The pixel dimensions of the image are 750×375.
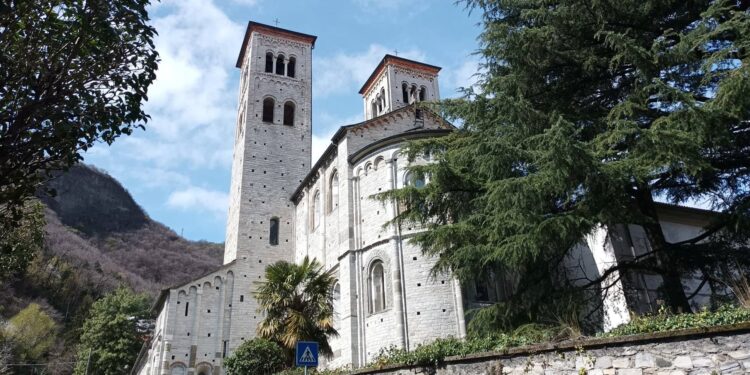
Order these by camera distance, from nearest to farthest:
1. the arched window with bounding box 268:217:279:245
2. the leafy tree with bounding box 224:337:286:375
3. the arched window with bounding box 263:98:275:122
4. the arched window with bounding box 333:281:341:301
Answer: the leafy tree with bounding box 224:337:286:375 → the arched window with bounding box 333:281:341:301 → the arched window with bounding box 268:217:279:245 → the arched window with bounding box 263:98:275:122

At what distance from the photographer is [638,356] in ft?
22.9

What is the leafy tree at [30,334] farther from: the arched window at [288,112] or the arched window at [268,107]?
the arched window at [288,112]

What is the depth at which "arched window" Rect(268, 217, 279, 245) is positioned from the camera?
2909 centimetres

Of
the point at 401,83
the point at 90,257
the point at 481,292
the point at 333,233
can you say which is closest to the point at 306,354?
the point at 481,292

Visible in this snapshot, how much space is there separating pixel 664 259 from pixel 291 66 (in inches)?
1155

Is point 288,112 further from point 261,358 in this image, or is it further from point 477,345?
point 477,345

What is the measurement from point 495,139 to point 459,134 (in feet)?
9.24

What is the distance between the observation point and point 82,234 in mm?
76375

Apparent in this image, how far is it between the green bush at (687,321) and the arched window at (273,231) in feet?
→ 76.4

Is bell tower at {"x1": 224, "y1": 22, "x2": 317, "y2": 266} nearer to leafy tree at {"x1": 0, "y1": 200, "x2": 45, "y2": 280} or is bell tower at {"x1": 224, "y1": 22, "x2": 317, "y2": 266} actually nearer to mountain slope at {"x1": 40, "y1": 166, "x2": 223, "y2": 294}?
leafy tree at {"x1": 0, "y1": 200, "x2": 45, "y2": 280}

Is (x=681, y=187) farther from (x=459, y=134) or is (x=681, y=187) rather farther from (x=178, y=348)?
(x=178, y=348)

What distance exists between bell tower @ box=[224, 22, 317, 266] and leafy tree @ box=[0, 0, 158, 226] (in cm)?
2199

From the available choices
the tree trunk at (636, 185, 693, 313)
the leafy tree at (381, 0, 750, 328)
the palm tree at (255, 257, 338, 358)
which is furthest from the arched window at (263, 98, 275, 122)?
the tree trunk at (636, 185, 693, 313)

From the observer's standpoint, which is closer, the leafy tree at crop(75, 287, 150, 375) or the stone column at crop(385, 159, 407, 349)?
the stone column at crop(385, 159, 407, 349)
